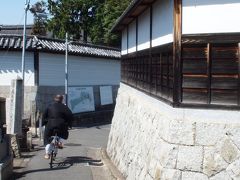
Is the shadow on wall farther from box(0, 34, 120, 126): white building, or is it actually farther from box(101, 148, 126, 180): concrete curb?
box(101, 148, 126, 180): concrete curb

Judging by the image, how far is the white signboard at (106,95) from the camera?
33.1 metres

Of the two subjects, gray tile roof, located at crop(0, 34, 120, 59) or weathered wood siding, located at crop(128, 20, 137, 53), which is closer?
weathered wood siding, located at crop(128, 20, 137, 53)

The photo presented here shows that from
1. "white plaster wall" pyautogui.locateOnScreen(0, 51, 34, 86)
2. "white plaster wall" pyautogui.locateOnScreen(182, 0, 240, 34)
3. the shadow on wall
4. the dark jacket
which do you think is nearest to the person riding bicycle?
the dark jacket

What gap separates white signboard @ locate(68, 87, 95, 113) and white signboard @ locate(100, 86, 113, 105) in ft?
4.44

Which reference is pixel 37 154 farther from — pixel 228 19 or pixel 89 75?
pixel 89 75

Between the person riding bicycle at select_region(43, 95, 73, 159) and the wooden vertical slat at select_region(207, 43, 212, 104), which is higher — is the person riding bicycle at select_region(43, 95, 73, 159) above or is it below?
below

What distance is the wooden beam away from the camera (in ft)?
27.2

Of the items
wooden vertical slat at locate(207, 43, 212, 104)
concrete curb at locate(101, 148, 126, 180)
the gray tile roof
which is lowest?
concrete curb at locate(101, 148, 126, 180)

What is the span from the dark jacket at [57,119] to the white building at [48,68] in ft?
42.2

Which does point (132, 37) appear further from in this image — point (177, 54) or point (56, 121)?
point (177, 54)

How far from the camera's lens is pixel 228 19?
8.02 m

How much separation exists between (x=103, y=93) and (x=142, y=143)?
2273 cm

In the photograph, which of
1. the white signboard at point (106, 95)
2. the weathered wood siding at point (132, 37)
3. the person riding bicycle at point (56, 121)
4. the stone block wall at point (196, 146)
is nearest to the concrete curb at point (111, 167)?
the person riding bicycle at point (56, 121)

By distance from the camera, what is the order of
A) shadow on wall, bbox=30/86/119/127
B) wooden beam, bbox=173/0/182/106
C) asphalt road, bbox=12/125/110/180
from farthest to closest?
1. shadow on wall, bbox=30/86/119/127
2. asphalt road, bbox=12/125/110/180
3. wooden beam, bbox=173/0/182/106
